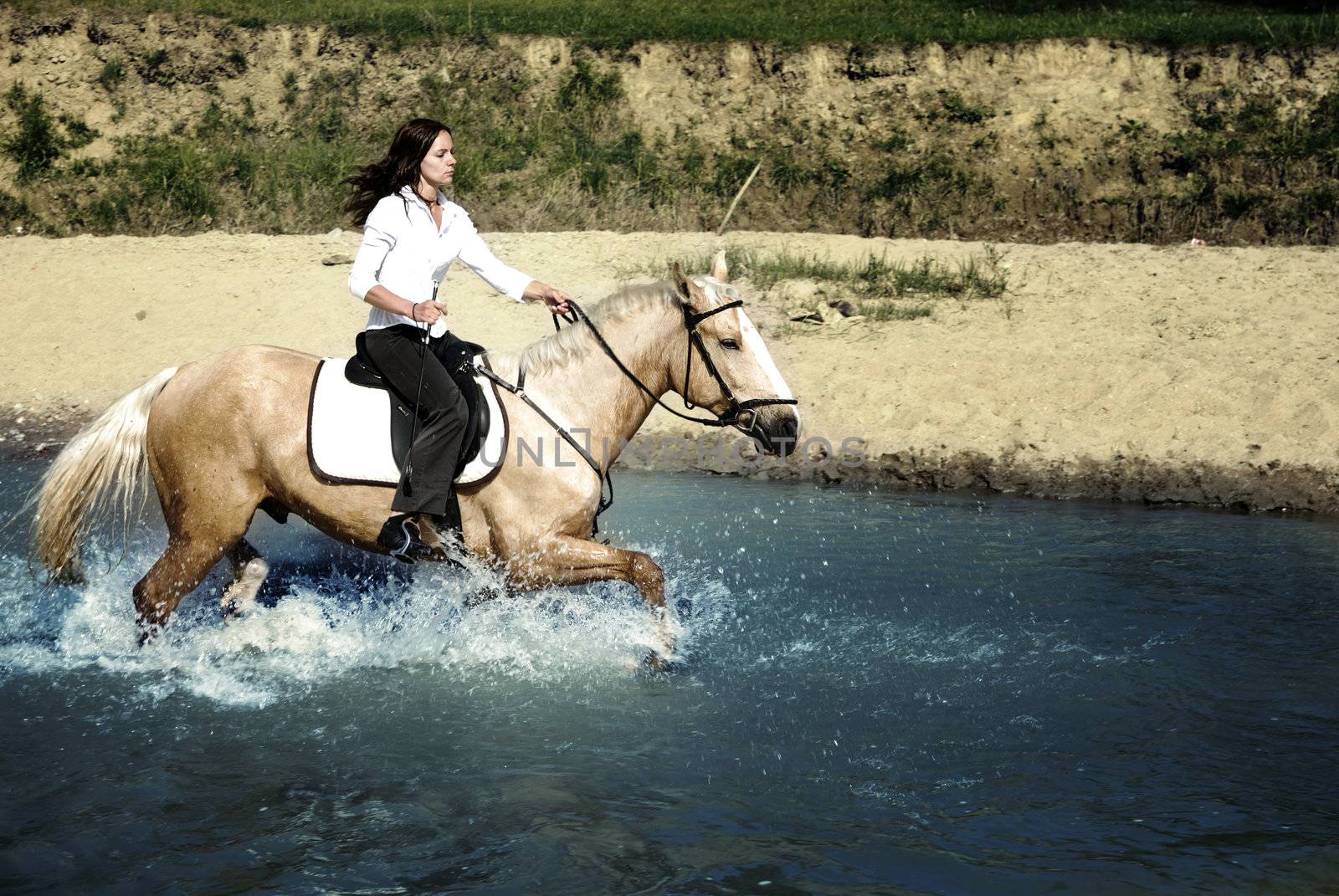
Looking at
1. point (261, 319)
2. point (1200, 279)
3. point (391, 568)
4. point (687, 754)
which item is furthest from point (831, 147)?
point (687, 754)

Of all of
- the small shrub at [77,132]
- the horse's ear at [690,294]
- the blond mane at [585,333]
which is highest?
the small shrub at [77,132]

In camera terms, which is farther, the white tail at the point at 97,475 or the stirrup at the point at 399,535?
the white tail at the point at 97,475

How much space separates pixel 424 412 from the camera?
244 inches

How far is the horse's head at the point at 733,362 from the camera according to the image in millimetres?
6219

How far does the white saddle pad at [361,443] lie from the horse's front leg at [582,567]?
49 cm

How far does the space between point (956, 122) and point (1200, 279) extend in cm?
1052

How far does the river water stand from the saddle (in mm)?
690

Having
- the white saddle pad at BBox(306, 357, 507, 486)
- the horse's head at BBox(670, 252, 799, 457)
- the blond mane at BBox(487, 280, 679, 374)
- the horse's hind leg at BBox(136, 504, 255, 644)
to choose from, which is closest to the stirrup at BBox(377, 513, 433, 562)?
the white saddle pad at BBox(306, 357, 507, 486)

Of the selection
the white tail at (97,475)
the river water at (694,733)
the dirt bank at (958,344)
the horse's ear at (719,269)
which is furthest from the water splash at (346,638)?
the dirt bank at (958,344)

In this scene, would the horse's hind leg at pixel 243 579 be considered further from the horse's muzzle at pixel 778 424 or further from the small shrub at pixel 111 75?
the small shrub at pixel 111 75

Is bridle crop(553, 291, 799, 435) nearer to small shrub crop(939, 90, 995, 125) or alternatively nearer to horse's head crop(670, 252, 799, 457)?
horse's head crop(670, 252, 799, 457)

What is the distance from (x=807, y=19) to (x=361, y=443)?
24.7m

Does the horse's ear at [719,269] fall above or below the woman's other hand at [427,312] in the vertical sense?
above

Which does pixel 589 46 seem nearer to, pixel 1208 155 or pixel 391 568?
pixel 1208 155
